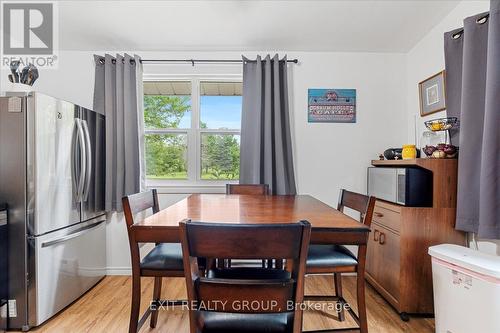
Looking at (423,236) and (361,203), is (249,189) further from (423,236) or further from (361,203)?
(423,236)

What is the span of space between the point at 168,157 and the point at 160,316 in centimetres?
157

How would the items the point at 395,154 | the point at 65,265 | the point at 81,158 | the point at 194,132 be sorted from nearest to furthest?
the point at 65,265, the point at 81,158, the point at 395,154, the point at 194,132

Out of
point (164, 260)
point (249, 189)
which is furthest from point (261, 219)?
point (249, 189)

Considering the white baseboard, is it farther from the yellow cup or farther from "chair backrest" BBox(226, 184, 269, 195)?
the yellow cup

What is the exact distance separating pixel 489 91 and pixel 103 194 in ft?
10.3

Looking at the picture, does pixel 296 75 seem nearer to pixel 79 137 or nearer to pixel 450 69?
pixel 450 69

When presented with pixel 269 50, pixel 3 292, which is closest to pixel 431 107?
pixel 269 50

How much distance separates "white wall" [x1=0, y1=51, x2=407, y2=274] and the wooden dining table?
3.91 feet

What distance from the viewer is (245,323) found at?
98cm

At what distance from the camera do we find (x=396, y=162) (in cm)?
223

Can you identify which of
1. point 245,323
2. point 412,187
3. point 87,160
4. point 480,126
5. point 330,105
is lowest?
point 245,323

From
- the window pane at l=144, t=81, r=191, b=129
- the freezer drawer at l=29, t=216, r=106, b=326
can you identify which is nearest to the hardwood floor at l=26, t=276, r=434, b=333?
the freezer drawer at l=29, t=216, r=106, b=326

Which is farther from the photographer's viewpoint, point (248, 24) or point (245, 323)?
point (248, 24)

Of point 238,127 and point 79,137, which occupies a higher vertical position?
point 238,127
